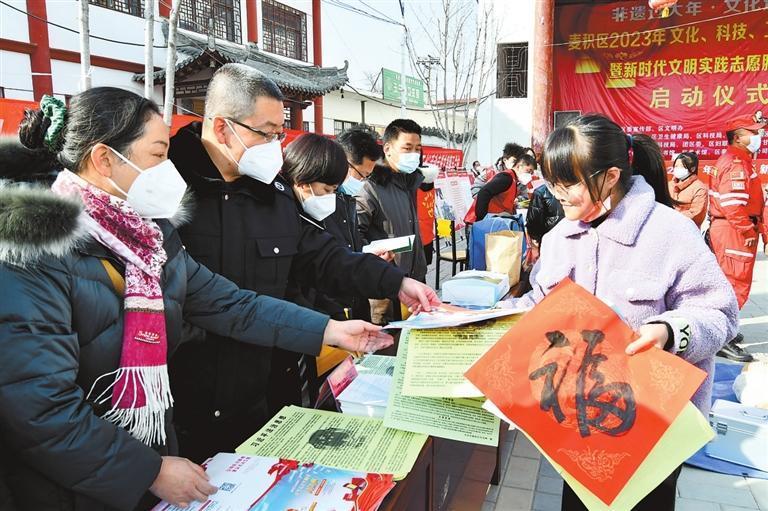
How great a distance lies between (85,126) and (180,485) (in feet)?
2.40

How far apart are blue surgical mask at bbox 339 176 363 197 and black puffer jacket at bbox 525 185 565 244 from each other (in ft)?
4.38

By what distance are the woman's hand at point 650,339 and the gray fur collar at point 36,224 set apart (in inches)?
43.2

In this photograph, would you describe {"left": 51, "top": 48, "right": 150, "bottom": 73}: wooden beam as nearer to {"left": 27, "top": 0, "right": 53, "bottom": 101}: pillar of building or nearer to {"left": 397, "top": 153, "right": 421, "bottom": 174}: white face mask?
{"left": 27, "top": 0, "right": 53, "bottom": 101}: pillar of building

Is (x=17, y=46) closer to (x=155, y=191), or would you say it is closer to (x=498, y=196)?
(x=498, y=196)

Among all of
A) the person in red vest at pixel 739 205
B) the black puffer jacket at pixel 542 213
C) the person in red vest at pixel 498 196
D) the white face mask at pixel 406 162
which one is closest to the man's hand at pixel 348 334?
the white face mask at pixel 406 162

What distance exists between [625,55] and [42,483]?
13.2 m

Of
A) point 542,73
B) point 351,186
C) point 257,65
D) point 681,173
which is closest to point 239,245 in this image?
point 351,186

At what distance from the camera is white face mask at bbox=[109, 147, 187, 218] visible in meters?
1.17

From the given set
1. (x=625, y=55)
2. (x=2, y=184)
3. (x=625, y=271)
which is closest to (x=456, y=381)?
(x=625, y=271)

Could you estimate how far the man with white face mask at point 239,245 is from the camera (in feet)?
4.95

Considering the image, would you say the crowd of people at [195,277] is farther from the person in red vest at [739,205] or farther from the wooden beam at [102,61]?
the wooden beam at [102,61]

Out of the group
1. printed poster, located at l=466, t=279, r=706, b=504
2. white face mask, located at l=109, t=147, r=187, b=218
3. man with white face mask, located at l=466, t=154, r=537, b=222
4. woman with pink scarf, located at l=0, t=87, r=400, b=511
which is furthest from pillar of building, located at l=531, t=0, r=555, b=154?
woman with pink scarf, located at l=0, t=87, r=400, b=511

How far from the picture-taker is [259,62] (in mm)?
13141

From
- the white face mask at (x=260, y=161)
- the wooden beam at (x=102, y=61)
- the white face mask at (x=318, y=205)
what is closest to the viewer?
the white face mask at (x=260, y=161)
